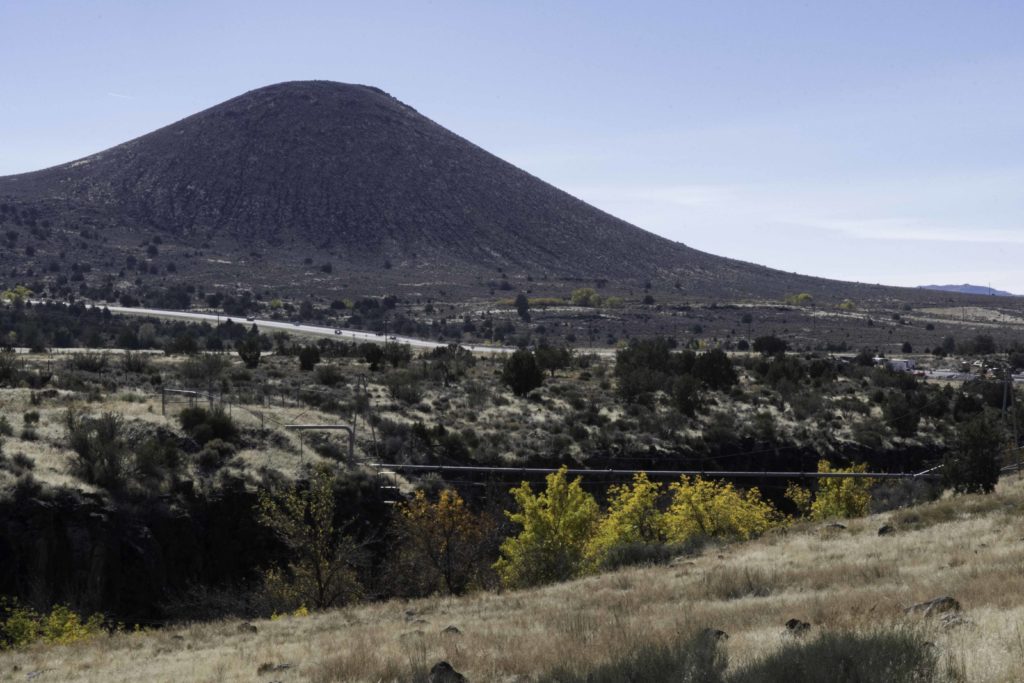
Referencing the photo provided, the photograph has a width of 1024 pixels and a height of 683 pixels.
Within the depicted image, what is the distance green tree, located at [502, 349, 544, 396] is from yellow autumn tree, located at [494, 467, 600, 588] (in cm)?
2115

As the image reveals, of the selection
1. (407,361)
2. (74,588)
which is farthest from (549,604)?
(407,361)

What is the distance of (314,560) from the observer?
3039 centimetres

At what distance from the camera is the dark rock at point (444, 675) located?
471 inches

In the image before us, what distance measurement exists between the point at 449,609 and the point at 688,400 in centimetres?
3980

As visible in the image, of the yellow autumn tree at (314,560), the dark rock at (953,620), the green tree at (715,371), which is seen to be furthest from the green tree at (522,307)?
the dark rock at (953,620)

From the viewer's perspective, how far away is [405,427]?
48.5 meters

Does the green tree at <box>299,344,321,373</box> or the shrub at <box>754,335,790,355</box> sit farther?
the shrub at <box>754,335,790,355</box>

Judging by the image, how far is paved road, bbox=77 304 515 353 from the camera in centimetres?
8369

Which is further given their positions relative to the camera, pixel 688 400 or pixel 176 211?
pixel 176 211

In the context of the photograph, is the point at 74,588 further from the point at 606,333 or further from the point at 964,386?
the point at 606,333

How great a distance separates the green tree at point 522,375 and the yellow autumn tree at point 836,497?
1734 cm

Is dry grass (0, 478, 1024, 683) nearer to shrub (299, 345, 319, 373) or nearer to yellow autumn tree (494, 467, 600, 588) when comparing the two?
yellow autumn tree (494, 467, 600, 588)

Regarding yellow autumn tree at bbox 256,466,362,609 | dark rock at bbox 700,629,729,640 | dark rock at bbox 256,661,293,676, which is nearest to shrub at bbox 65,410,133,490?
yellow autumn tree at bbox 256,466,362,609

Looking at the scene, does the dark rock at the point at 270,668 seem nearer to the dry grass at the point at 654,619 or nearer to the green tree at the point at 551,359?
the dry grass at the point at 654,619
